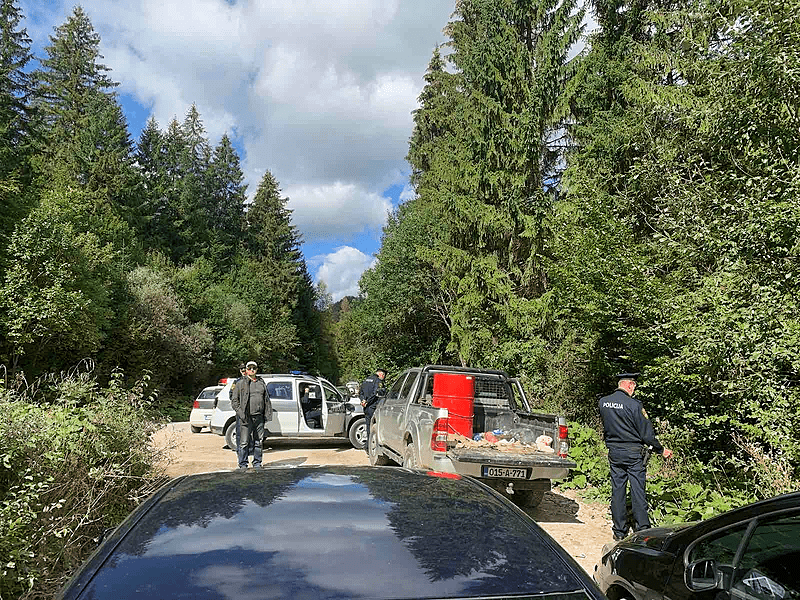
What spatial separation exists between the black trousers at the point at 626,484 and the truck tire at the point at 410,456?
8.85 ft

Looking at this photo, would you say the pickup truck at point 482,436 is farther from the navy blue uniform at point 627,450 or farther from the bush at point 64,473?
the bush at point 64,473

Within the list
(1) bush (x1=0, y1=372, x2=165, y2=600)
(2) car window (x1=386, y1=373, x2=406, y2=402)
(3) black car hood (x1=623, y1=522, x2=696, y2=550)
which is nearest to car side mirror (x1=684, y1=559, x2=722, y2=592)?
(3) black car hood (x1=623, y1=522, x2=696, y2=550)

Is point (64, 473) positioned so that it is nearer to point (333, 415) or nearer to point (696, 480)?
point (696, 480)

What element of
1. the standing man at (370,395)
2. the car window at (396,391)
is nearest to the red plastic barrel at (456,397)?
the car window at (396,391)

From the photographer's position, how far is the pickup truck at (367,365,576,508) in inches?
309

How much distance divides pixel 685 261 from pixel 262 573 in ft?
30.3

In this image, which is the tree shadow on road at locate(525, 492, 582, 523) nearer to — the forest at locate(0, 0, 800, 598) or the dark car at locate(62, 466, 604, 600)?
the forest at locate(0, 0, 800, 598)

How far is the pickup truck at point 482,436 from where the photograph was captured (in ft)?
25.7

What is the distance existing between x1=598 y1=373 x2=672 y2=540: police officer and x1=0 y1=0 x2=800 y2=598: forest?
0.81m

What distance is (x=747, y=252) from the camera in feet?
27.4

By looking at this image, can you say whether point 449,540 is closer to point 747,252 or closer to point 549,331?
point 747,252

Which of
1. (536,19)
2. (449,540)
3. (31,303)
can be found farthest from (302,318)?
(449,540)

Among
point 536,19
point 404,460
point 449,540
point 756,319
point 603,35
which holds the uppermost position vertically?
point 536,19

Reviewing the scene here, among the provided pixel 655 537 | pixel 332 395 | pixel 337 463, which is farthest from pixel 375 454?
pixel 655 537
